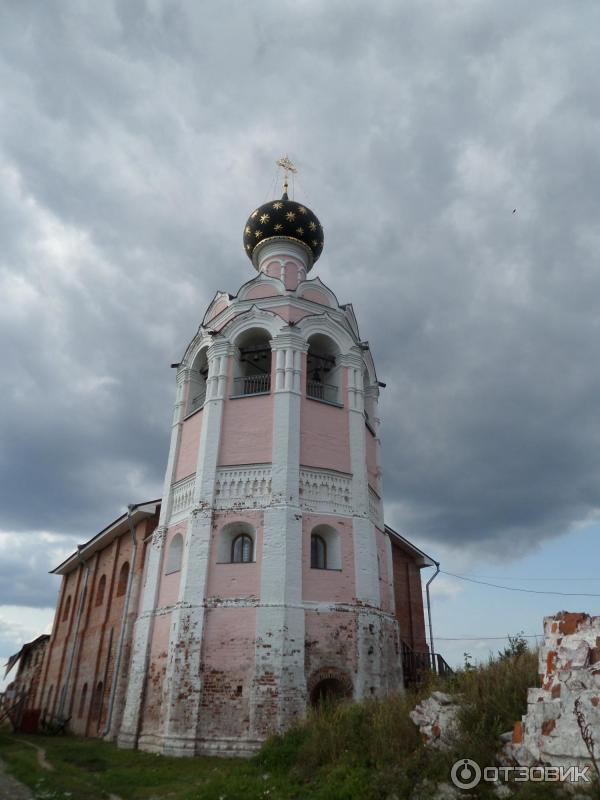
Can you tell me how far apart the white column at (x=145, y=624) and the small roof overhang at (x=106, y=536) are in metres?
1.72

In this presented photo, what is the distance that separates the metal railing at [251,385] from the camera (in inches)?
643

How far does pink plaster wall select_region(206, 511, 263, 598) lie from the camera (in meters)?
13.2

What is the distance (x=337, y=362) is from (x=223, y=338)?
335cm

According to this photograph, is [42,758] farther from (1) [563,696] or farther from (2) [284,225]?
(2) [284,225]

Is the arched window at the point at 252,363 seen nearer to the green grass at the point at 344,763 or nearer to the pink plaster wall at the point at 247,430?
the pink plaster wall at the point at 247,430

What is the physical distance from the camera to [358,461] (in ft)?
50.5

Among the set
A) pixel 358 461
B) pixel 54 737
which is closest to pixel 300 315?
pixel 358 461

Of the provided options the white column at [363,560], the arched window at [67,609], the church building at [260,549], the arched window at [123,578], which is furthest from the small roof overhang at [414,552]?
the arched window at [67,609]

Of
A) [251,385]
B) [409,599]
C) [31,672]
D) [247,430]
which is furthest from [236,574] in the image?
[31,672]

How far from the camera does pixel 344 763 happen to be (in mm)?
7746

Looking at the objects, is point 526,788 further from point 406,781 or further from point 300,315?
point 300,315

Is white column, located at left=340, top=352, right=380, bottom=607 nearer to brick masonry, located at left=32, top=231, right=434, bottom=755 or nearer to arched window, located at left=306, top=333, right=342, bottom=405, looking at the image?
brick masonry, located at left=32, top=231, right=434, bottom=755

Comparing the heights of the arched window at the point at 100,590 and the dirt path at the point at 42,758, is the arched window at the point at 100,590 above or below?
above

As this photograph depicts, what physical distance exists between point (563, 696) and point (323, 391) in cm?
1173
